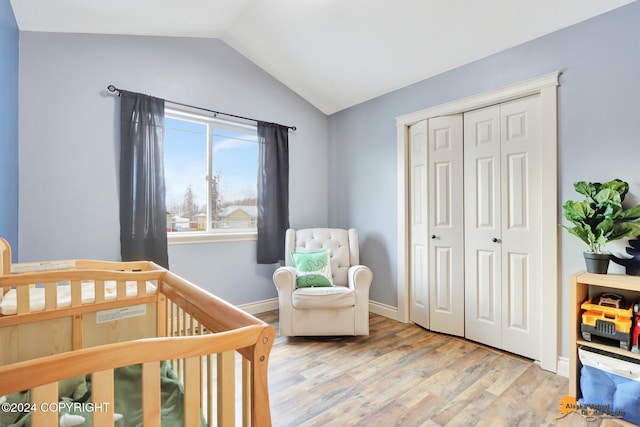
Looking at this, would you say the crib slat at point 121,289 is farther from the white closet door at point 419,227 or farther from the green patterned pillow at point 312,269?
the white closet door at point 419,227

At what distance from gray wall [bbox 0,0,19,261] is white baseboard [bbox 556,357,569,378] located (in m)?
3.54

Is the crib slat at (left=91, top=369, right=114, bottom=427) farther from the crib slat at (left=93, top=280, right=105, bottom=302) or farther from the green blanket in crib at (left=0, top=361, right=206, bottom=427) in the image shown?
the crib slat at (left=93, top=280, right=105, bottom=302)

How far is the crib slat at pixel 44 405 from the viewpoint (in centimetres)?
54

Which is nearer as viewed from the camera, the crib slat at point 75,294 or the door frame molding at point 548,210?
the crib slat at point 75,294

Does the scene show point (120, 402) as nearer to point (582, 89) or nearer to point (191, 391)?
point (191, 391)

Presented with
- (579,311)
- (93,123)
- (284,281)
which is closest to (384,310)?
(284,281)

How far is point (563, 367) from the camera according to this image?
77.6 inches

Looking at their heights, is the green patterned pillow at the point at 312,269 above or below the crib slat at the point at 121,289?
below

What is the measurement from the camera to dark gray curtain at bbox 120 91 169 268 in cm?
237

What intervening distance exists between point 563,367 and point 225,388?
2.29 metres

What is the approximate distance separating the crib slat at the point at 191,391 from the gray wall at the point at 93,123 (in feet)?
7.01

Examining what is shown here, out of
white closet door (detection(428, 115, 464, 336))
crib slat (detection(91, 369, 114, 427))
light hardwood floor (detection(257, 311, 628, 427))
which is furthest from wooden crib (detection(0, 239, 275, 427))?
white closet door (detection(428, 115, 464, 336))

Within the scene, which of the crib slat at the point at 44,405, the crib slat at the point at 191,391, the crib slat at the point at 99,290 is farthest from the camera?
the crib slat at the point at 99,290

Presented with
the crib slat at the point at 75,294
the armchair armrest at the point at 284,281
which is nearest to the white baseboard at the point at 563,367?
the armchair armrest at the point at 284,281
